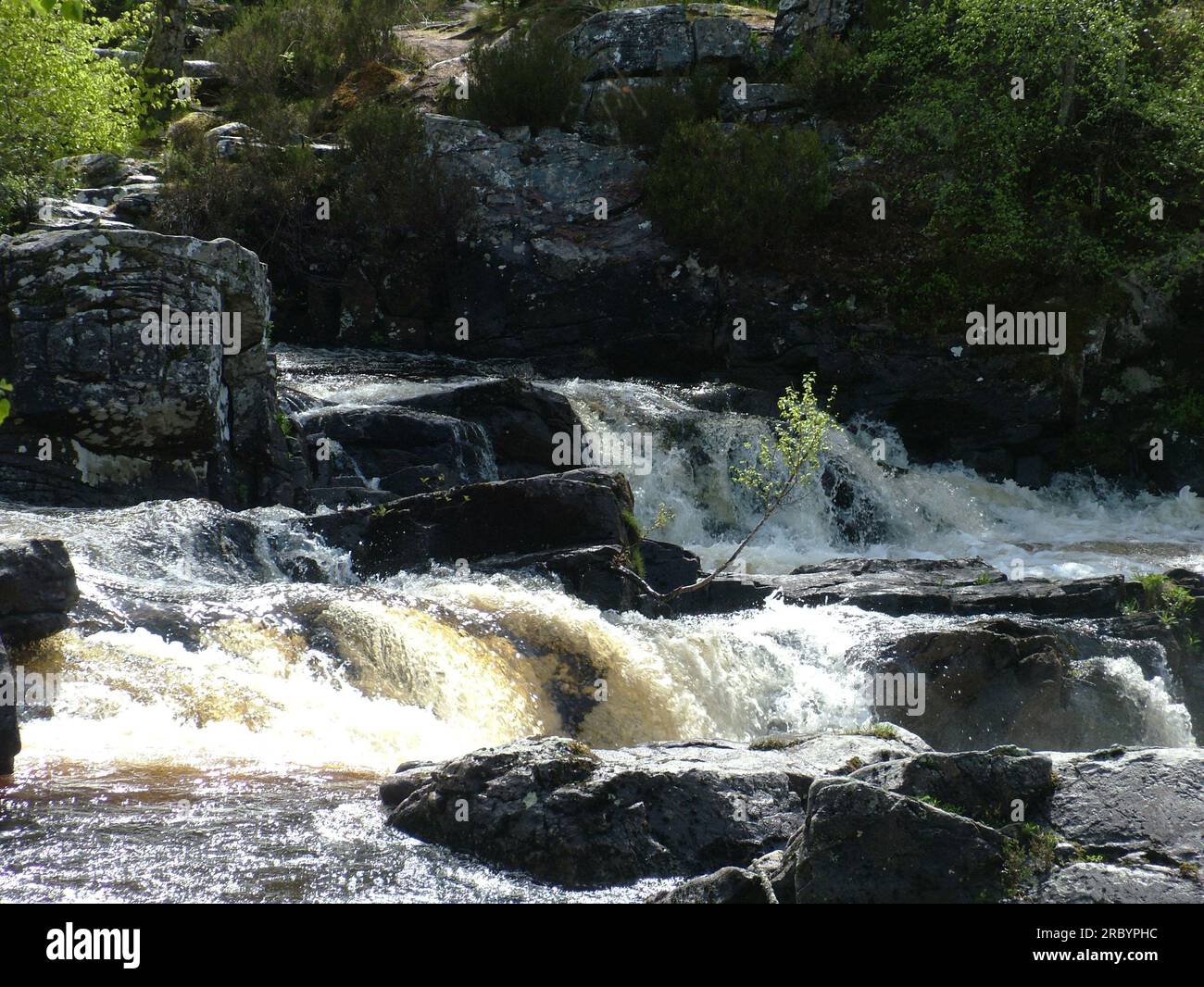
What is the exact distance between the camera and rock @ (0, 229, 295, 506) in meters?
11.6

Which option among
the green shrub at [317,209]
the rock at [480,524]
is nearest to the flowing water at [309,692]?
the rock at [480,524]

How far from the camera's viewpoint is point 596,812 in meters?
5.74

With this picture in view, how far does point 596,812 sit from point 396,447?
30.9 feet

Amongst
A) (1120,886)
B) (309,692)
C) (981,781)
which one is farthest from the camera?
(309,692)

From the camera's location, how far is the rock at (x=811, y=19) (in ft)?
82.5

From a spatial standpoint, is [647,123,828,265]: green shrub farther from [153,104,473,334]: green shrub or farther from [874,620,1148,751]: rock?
[874,620,1148,751]: rock

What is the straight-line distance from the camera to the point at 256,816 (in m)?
5.89

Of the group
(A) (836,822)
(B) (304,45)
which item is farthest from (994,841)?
(B) (304,45)

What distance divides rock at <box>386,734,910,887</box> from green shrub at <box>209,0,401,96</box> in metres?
23.1

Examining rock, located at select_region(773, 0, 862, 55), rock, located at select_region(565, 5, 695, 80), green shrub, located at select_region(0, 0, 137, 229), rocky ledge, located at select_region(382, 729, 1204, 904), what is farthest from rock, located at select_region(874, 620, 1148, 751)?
rock, located at select_region(773, 0, 862, 55)

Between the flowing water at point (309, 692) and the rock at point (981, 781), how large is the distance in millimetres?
1434

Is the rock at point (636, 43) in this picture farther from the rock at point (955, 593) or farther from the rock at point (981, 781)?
the rock at point (981, 781)

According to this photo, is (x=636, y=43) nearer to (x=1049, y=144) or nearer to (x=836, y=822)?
(x=1049, y=144)
